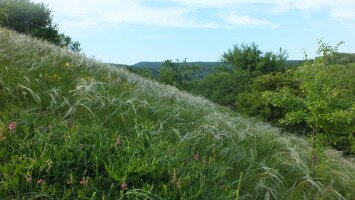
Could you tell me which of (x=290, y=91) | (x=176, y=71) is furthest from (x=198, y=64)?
(x=290, y=91)

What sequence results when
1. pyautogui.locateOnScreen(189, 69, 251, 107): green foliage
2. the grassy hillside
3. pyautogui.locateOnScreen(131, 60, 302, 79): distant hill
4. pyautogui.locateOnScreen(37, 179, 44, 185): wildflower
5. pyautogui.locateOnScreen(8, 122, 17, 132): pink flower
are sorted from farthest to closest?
pyautogui.locateOnScreen(131, 60, 302, 79): distant hill, pyautogui.locateOnScreen(189, 69, 251, 107): green foliage, pyautogui.locateOnScreen(8, 122, 17, 132): pink flower, the grassy hillside, pyautogui.locateOnScreen(37, 179, 44, 185): wildflower

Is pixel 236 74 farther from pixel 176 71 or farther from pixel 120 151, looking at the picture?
pixel 120 151

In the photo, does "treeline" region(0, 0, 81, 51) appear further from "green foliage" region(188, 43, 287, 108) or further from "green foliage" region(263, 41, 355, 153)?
"green foliage" region(263, 41, 355, 153)

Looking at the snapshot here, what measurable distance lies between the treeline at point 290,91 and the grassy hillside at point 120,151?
0.59 meters

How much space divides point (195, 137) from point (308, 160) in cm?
185

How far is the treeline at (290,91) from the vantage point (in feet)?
21.1

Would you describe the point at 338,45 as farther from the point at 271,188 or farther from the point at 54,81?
the point at 54,81

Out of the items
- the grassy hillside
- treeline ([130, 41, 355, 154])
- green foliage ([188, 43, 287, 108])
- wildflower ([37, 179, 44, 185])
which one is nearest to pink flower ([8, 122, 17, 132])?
the grassy hillside

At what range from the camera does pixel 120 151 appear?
141 inches

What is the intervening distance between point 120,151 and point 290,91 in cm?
1204

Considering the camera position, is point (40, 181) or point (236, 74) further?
point (236, 74)

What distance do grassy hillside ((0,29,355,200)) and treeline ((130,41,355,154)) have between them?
594mm

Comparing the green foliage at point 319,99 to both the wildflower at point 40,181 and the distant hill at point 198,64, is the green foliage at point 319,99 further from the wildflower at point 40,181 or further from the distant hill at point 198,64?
the distant hill at point 198,64

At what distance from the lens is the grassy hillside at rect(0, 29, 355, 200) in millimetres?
3199
